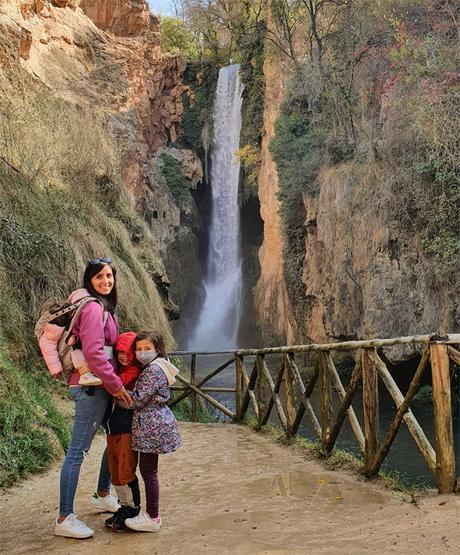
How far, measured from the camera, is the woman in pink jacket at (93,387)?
288 centimetres

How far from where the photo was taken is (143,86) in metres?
20.4

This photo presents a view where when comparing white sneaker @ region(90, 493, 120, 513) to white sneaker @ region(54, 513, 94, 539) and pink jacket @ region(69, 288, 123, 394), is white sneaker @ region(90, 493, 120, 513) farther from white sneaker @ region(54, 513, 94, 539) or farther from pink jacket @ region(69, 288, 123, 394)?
pink jacket @ region(69, 288, 123, 394)

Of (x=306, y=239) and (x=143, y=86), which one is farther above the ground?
(x=143, y=86)

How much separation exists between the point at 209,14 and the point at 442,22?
17767mm

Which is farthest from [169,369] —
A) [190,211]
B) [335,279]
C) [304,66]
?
[190,211]

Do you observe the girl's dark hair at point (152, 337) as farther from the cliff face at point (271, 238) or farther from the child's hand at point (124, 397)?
the cliff face at point (271, 238)

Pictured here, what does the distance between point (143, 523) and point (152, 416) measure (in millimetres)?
581

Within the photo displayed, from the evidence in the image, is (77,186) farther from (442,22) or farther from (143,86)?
(143,86)

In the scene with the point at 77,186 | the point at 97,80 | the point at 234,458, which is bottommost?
the point at 234,458

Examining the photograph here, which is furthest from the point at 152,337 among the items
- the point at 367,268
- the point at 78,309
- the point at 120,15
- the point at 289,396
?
the point at 120,15

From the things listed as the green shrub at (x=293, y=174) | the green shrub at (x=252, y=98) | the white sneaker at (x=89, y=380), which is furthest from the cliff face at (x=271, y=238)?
the white sneaker at (x=89, y=380)

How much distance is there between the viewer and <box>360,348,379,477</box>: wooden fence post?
404 cm

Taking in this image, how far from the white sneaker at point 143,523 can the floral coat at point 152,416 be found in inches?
14.9

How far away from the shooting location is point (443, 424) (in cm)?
Result: 334
